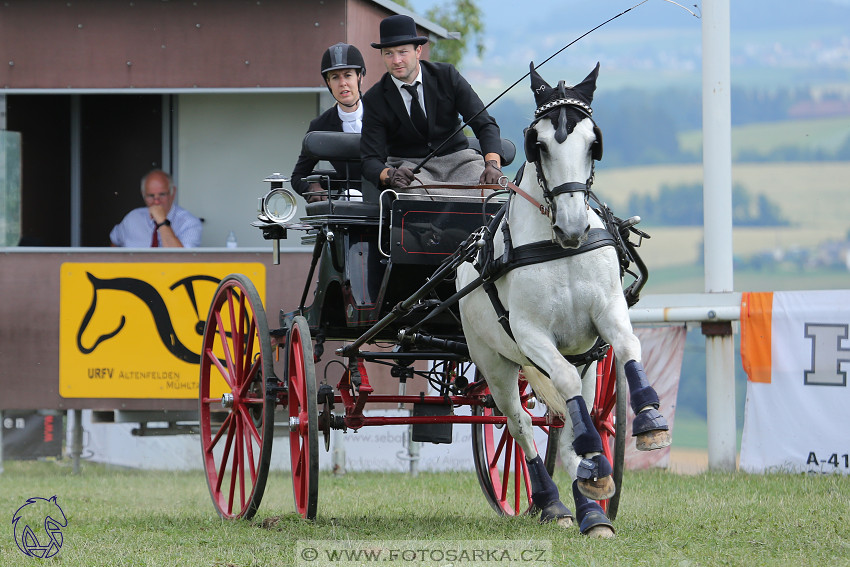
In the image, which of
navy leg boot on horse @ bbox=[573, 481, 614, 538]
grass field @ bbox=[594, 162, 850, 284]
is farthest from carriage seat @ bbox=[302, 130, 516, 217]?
grass field @ bbox=[594, 162, 850, 284]

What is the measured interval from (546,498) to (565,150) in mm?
1963

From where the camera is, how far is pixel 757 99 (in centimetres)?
10925

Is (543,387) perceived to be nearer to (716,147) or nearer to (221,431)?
(221,431)

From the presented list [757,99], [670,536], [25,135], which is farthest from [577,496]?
[757,99]

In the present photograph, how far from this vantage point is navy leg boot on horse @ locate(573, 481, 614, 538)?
18.9ft

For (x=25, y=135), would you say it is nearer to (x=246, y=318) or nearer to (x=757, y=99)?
(x=246, y=318)

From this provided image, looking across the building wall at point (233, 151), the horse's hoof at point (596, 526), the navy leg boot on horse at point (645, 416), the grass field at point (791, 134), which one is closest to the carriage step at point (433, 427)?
the horse's hoof at point (596, 526)

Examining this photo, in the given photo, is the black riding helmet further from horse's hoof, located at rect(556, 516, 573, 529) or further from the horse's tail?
horse's hoof, located at rect(556, 516, 573, 529)

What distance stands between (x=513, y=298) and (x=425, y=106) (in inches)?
69.5

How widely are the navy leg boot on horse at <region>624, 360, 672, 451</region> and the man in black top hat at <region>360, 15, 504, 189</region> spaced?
1.89m

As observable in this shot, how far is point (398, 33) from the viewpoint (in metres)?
7.05

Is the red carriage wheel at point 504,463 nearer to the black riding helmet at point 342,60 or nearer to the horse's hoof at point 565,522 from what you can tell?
the horse's hoof at point 565,522

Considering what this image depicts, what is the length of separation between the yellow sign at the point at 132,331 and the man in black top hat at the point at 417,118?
15.8 feet

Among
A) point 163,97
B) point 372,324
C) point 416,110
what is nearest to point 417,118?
point 416,110
